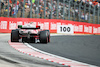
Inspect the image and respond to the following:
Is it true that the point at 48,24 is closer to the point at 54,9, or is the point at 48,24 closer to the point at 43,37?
the point at 54,9

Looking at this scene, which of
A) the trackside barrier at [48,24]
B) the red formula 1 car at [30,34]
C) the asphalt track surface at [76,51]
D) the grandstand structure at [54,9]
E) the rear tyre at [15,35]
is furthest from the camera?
the grandstand structure at [54,9]

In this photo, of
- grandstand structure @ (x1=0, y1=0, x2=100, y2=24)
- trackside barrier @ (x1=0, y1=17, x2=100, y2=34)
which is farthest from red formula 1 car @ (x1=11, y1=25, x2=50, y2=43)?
trackside barrier @ (x1=0, y1=17, x2=100, y2=34)

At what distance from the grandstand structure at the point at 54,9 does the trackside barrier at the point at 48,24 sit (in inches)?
17.0

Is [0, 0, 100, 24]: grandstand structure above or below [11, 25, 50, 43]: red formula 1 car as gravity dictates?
above

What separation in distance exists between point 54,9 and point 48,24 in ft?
7.73

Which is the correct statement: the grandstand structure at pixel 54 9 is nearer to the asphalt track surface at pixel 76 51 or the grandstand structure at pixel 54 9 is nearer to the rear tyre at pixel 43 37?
the rear tyre at pixel 43 37

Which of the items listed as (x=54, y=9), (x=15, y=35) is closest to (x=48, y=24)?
(x=54, y=9)

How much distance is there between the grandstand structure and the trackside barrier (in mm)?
431

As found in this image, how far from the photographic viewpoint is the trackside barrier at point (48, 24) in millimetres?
31438

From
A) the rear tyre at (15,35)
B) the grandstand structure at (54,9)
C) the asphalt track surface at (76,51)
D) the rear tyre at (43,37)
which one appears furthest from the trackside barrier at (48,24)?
the asphalt track surface at (76,51)

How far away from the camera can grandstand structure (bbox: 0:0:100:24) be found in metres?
31.7

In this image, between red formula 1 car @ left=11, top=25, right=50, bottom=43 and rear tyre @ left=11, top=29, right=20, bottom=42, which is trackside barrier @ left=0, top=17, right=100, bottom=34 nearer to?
rear tyre @ left=11, top=29, right=20, bottom=42

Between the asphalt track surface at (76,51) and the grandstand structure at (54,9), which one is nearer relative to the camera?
the asphalt track surface at (76,51)

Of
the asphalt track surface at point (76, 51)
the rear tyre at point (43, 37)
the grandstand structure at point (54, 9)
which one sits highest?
the grandstand structure at point (54, 9)
